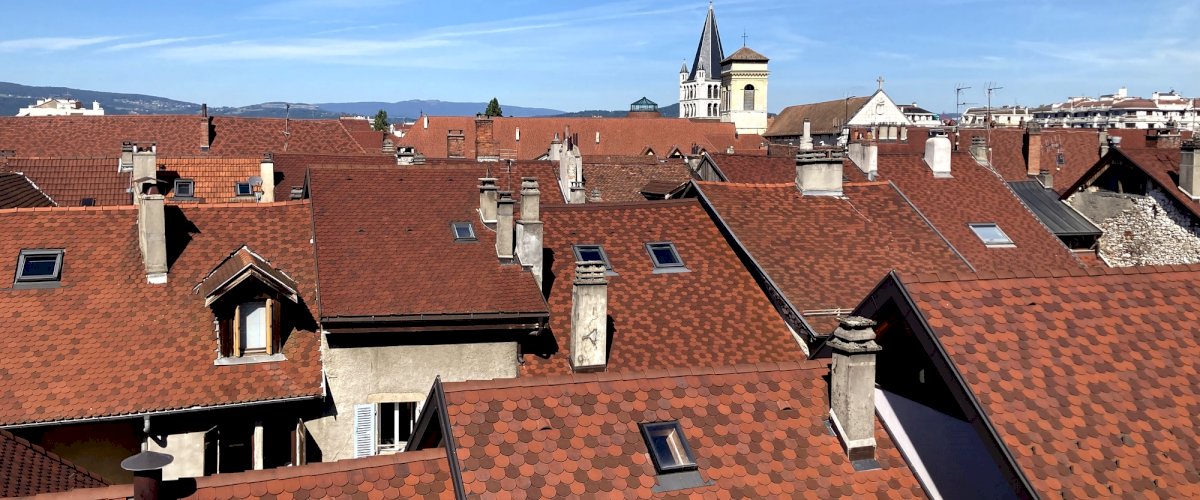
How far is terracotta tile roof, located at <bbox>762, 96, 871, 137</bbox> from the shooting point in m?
115

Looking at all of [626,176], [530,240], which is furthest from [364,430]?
[626,176]

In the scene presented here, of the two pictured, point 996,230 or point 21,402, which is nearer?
point 21,402

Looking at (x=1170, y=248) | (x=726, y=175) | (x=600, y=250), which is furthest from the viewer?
(x=726, y=175)

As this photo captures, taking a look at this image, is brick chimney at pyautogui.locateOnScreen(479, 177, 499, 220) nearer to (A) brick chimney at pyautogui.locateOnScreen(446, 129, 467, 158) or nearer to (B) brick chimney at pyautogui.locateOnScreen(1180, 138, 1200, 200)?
(B) brick chimney at pyautogui.locateOnScreen(1180, 138, 1200, 200)

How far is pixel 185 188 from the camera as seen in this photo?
34.9 m

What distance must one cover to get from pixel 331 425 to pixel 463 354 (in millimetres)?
2344

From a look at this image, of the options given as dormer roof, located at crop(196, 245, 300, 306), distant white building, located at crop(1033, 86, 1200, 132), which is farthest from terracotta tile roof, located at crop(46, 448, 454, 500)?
distant white building, located at crop(1033, 86, 1200, 132)

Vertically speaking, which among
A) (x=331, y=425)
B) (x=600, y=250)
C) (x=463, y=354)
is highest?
(x=600, y=250)

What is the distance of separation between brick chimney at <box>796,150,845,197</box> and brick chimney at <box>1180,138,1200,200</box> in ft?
39.6

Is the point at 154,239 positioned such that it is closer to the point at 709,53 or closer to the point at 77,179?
the point at 77,179

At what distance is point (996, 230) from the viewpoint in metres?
26.2

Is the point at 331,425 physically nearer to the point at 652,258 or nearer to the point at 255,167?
the point at 652,258

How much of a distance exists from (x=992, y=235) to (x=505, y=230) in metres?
13.7

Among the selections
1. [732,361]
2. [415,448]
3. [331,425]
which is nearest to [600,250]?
[732,361]
